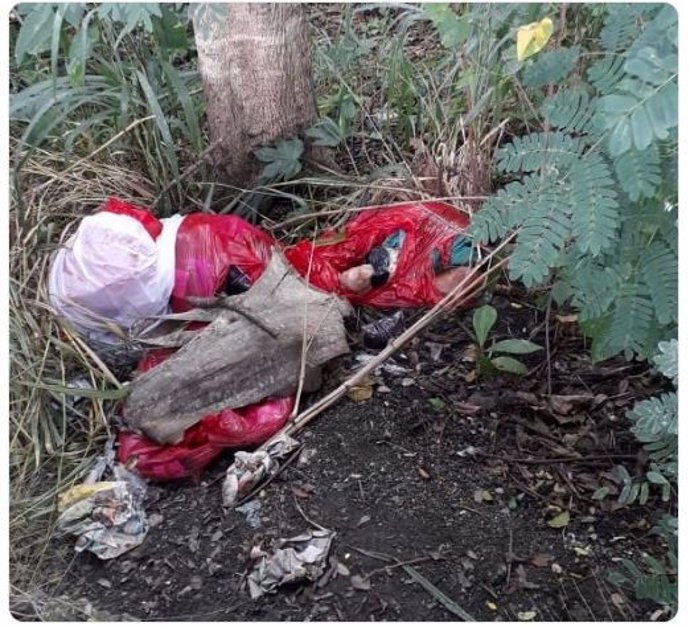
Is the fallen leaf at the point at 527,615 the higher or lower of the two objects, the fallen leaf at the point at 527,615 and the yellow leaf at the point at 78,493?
the lower

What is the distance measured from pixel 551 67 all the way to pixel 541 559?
3.37 feet

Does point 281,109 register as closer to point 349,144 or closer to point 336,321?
point 349,144

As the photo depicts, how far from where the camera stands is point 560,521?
6.47 feet

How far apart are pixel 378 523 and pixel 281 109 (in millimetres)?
1349

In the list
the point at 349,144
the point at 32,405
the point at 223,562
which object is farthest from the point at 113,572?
the point at 349,144

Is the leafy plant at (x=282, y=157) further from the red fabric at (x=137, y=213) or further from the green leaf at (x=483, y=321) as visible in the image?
the green leaf at (x=483, y=321)

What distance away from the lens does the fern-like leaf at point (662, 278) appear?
168 centimetres

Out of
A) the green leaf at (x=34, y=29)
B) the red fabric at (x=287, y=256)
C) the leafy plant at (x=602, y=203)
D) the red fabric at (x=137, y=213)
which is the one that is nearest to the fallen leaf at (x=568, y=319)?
the red fabric at (x=287, y=256)

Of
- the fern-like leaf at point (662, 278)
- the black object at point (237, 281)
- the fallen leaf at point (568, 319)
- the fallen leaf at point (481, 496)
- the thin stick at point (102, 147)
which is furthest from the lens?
the thin stick at point (102, 147)

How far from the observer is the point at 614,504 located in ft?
6.61

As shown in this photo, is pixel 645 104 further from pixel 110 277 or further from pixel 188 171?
pixel 188 171

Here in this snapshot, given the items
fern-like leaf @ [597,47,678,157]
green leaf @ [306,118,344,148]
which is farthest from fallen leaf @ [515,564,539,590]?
green leaf @ [306,118,344,148]

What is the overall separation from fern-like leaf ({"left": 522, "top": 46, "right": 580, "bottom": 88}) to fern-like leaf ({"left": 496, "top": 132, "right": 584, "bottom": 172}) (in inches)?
4.4

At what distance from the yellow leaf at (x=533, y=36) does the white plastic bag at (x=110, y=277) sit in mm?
1261
